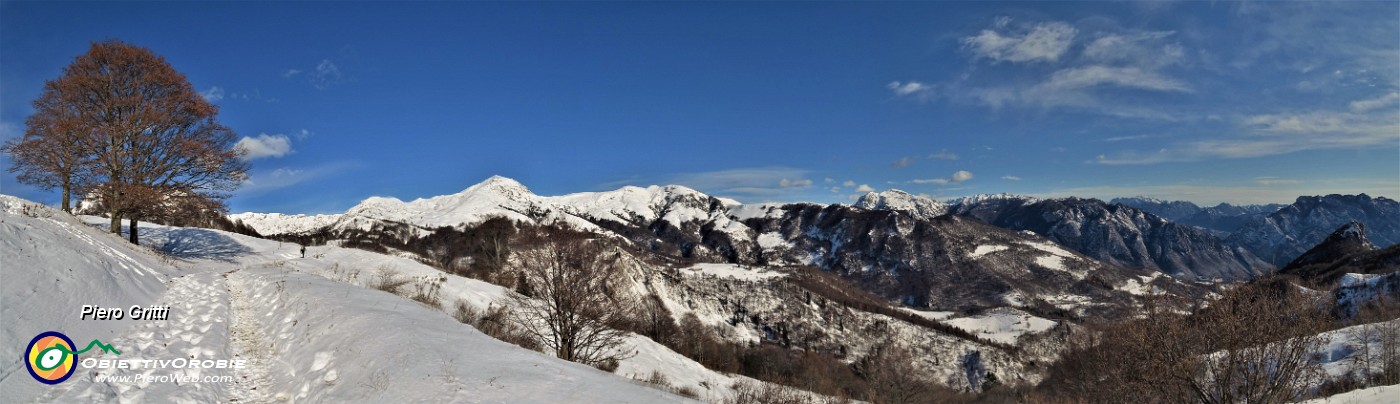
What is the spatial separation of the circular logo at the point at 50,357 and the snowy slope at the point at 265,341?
0.15 meters

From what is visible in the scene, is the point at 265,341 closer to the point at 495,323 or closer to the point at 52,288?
the point at 52,288

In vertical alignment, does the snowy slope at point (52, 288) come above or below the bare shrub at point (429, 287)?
above

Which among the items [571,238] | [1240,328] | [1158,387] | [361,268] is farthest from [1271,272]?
[361,268]

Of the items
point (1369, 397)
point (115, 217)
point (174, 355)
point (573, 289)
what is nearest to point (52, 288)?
point (174, 355)

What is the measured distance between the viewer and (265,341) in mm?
12570

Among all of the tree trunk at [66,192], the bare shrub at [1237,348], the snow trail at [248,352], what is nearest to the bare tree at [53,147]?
the tree trunk at [66,192]

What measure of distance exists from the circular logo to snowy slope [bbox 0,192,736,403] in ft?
0.48

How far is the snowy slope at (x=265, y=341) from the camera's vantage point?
8641mm

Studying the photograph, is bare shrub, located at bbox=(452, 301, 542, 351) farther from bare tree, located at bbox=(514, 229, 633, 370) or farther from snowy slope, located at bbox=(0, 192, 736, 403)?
snowy slope, located at bbox=(0, 192, 736, 403)

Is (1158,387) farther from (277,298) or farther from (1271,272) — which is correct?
(277,298)

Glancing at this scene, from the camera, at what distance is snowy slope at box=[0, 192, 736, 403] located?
8.64 metres

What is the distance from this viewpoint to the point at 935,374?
178 m

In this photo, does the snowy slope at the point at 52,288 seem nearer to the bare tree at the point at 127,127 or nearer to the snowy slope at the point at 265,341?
the snowy slope at the point at 265,341

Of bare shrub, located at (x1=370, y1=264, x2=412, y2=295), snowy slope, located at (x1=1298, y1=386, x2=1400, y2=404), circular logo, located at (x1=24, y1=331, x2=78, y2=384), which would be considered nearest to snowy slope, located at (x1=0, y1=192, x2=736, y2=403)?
circular logo, located at (x1=24, y1=331, x2=78, y2=384)
